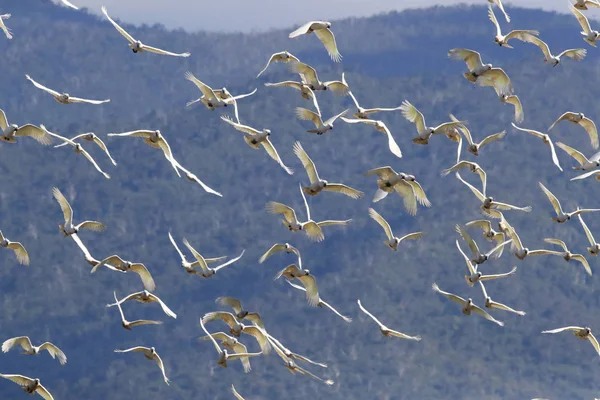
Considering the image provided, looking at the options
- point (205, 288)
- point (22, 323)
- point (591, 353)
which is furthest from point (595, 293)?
point (22, 323)

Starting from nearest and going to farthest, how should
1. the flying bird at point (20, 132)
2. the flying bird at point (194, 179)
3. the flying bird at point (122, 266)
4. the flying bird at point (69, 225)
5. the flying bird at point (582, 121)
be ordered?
1. the flying bird at point (194, 179)
2. the flying bird at point (122, 266)
3. the flying bird at point (20, 132)
4. the flying bird at point (69, 225)
5. the flying bird at point (582, 121)

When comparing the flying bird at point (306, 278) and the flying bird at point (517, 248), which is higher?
the flying bird at point (517, 248)

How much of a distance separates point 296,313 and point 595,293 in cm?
4295

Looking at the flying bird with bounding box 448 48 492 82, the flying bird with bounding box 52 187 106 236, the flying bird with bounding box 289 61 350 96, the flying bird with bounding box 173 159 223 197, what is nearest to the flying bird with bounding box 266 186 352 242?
the flying bird with bounding box 173 159 223 197

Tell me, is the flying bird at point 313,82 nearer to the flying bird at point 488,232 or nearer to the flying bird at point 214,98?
the flying bird at point 214,98

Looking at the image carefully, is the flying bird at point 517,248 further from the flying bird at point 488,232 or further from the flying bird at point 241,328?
the flying bird at point 241,328

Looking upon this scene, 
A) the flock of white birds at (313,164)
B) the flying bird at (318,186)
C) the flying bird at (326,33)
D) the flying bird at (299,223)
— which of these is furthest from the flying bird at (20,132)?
the flying bird at (326,33)

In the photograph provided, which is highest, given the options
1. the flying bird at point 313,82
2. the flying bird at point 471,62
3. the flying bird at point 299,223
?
the flying bird at point 471,62

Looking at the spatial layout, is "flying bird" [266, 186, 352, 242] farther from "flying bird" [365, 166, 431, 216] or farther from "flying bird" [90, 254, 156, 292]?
"flying bird" [90, 254, 156, 292]

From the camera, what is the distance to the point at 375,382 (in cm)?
16825

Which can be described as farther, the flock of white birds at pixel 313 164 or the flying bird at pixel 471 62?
the flock of white birds at pixel 313 164

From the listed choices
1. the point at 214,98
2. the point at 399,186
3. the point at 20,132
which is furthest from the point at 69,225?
the point at 399,186

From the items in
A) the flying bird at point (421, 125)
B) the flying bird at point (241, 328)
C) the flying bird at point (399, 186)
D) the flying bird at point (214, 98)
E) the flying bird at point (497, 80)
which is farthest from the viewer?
the flying bird at point (241, 328)

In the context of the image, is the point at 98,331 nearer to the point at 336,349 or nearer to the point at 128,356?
the point at 128,356
